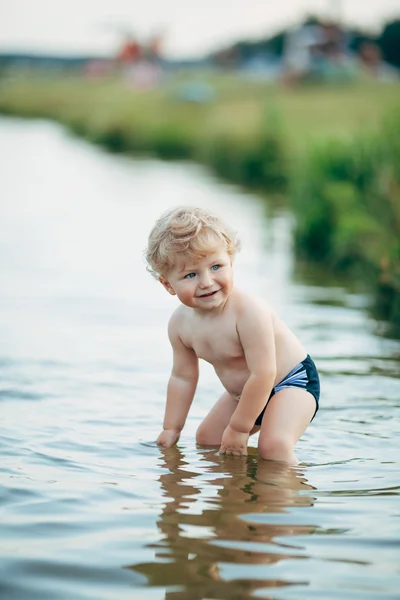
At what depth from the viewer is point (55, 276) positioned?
11.8 m

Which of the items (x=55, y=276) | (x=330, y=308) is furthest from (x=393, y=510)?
(x=55, y=276)

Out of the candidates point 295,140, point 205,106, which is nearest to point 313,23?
point 205,106

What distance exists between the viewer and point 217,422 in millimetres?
5398

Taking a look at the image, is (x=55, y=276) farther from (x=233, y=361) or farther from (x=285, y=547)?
(x=285, y=547)

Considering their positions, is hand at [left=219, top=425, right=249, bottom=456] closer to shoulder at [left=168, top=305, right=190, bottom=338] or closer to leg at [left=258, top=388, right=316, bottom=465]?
leg at [left=258, top=388, right=316, bottom=465]

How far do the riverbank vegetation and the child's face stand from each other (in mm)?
4674

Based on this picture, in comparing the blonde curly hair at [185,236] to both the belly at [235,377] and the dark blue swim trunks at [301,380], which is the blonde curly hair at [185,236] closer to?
the belly at [235,377]

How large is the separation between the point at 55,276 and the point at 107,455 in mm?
6696

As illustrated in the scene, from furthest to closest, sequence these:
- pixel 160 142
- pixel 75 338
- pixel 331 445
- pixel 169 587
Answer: pixel 160 142 < pixel 75 338 < pixel 331 445 < pixel 169 587

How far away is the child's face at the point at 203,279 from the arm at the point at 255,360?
6.7 inches

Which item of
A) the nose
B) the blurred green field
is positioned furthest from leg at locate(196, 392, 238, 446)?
the blurred green field

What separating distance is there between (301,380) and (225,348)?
1.46 feet

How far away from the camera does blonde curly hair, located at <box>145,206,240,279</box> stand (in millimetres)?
4668

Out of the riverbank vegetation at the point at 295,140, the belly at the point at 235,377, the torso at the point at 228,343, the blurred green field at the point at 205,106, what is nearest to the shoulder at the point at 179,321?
the torso at the point at 228,343
